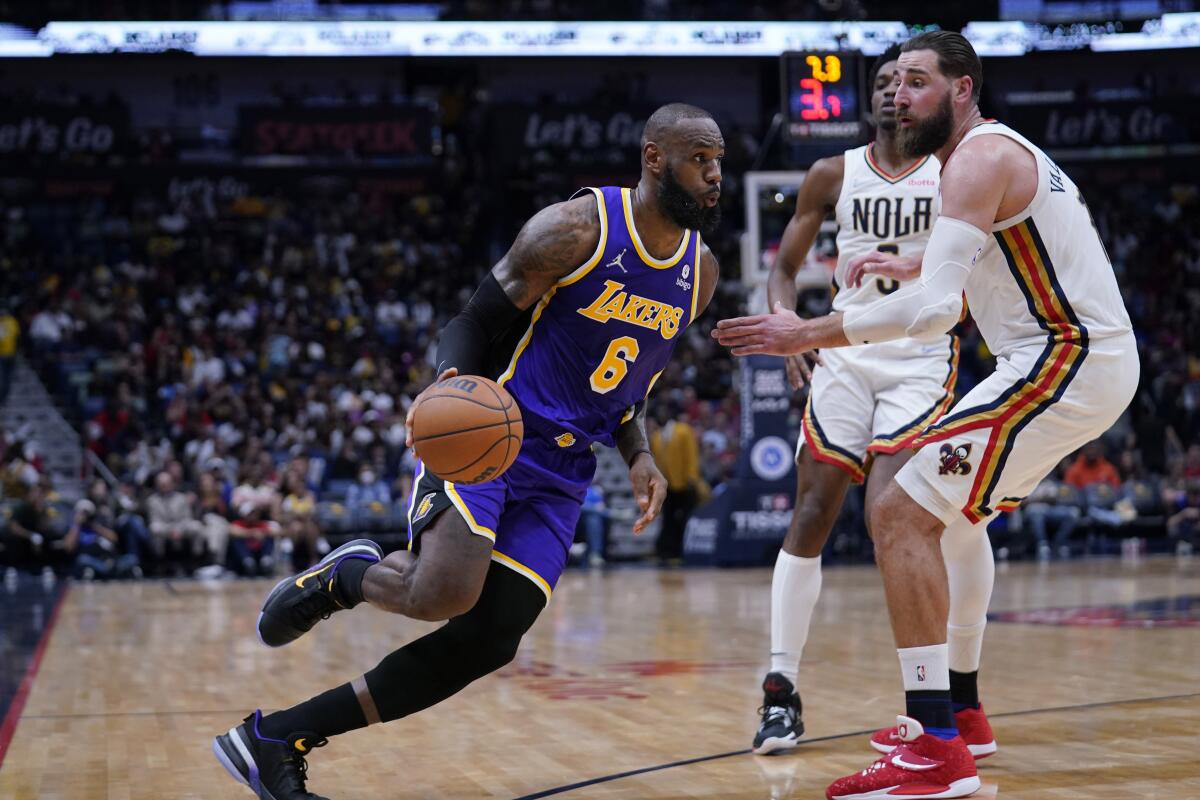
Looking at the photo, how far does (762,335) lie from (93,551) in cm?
1295

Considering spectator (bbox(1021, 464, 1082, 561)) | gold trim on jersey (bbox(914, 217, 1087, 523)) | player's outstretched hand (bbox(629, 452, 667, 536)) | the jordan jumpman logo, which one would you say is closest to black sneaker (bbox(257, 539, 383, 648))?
player's outstretched hand (bbox(629, 452, 667, 536))

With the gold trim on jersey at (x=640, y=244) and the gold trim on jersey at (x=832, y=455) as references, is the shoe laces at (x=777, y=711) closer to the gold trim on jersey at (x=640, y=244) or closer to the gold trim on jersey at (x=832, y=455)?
the gold trim on jersey at (x=832, y=455)

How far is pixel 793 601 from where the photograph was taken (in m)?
5.27

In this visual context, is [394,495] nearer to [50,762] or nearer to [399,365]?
[399,365]

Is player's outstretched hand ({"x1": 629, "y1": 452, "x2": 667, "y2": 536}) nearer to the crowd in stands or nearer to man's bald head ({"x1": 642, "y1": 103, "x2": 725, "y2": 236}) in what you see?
man's bald head ({"x1": 642, "y1": 103, "x2": 725, "y2": 236})

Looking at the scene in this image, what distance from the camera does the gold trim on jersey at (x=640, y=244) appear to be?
429 centimetres

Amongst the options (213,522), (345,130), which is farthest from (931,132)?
(345,130)

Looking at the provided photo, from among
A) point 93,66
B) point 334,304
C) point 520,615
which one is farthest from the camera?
point 93,66

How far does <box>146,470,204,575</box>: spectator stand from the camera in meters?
15.6

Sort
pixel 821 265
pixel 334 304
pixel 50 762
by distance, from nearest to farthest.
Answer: pixel 50 762, pixel 821 265, pixel 334 304

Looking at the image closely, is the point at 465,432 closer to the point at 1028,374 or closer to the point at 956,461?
the point at 956,461

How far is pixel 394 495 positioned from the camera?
16609 millimetres

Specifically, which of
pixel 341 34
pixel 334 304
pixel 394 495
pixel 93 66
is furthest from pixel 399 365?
pixel 93 66

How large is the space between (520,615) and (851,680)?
287cm
